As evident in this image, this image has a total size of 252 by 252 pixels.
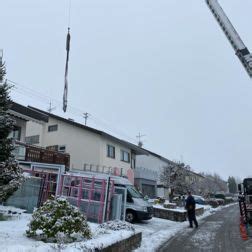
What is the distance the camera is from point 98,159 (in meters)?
29.3

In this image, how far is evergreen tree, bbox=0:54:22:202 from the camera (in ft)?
29.4

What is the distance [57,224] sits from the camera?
8.73 meters

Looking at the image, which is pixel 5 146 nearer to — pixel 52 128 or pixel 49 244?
pixel 49 244

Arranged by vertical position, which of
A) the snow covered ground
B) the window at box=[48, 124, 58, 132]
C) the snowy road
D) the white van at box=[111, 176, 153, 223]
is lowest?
the snowy road

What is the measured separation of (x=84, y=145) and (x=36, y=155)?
9.32m

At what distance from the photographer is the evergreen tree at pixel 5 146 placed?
29.4 ft

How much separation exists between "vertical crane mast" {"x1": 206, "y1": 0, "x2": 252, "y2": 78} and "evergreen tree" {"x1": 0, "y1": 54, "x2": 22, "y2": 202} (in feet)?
38.3

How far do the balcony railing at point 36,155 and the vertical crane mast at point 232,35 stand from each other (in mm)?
12353

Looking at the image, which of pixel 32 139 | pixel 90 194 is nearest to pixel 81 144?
pixel 32 139

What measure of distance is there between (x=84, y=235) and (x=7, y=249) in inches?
129

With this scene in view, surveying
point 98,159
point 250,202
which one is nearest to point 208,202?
point 98,159

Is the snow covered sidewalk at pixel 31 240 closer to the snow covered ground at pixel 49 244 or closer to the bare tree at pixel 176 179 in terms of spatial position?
the snow covered ground at pixel 49 244

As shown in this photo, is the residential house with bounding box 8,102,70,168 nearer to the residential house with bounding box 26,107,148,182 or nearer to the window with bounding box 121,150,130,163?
the residential house with bounding box 26,107,148,182

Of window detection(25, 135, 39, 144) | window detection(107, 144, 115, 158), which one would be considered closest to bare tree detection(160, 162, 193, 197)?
window detection(107, 144, 115, 158)
